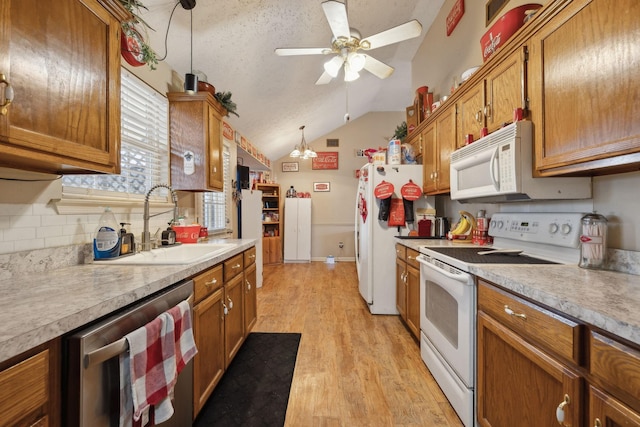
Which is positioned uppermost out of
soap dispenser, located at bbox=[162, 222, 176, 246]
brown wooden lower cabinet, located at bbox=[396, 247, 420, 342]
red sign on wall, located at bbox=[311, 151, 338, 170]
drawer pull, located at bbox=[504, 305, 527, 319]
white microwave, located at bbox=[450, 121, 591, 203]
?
red sign on wall, located at bbox=[311, 151, 338, 170]

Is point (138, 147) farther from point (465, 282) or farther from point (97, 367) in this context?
point (465, 282)

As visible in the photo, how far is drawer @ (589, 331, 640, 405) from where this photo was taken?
61 centimetres

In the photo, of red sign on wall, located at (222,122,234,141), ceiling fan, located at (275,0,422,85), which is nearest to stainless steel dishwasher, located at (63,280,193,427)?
ceiling fan, located at (275,0,422,85)

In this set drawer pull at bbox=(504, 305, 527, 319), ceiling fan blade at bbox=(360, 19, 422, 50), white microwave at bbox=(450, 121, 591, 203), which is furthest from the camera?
ceiling fan blade at bbox=(360, 19, 422, 50)

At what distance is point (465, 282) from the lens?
1.34m

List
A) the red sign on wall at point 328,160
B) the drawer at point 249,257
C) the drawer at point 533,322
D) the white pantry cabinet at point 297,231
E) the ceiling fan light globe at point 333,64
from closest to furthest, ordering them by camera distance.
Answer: the drawer at point 533,322 < the drawer at point 249,257 < the ceiling fan light globe at point 333,64 < the white pantry cabinet at point 297,231 < the red sign on wall at point 328,160

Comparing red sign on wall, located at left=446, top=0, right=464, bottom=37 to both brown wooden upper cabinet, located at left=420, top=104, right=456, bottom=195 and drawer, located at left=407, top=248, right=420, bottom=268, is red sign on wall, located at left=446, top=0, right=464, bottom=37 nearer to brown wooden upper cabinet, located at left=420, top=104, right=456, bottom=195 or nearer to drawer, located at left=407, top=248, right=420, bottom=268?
brown wooden upper cabinet, located at left=420, top=104, right=456, bottom=195

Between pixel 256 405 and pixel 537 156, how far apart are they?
2.01 metres

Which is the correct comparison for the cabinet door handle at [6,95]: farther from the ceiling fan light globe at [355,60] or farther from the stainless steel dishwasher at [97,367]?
the ceiling fan light globe at [355,60]

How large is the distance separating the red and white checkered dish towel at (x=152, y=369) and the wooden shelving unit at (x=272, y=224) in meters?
4.76

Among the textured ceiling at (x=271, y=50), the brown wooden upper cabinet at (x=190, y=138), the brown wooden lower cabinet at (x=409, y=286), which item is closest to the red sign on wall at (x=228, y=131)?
the textured ceiling at (x=271, y=50)

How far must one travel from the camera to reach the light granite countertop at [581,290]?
2.15ft

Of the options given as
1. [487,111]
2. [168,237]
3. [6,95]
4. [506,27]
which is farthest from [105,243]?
[506,27]

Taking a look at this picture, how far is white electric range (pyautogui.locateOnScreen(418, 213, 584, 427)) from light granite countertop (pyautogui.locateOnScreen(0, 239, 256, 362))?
4.51 feet
